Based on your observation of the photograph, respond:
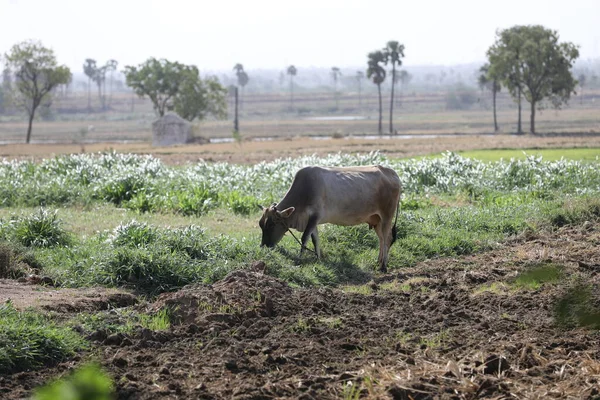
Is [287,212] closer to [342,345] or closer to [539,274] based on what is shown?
[342,345]

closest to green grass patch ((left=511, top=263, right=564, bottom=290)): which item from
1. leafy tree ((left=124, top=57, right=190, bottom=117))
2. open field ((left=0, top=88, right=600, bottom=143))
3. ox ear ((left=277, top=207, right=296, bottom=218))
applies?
ox ear ((left=277, top=207, right=296, bottom=218))

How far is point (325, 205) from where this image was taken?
12.7m

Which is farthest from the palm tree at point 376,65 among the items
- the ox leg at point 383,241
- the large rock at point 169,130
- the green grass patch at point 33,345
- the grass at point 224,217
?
the green grass patch at point 33,345

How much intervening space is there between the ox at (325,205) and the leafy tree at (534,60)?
6655 cm

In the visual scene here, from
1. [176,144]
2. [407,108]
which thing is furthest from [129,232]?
[407,108]

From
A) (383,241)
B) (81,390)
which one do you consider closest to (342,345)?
(383,241)

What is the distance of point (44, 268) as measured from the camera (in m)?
11.5

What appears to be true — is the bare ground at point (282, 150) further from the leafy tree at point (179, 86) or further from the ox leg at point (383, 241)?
the ox leg at point (383, 241)

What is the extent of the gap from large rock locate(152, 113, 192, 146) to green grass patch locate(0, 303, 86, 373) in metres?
60.6

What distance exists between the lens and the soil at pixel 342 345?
5926mm

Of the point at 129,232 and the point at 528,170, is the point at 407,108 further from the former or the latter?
the point at 129,232

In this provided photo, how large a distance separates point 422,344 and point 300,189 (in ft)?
19.4

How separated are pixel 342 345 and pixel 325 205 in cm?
555

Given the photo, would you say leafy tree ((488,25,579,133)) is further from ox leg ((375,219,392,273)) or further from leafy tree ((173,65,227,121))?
ox leg ((375,219,392,273))
